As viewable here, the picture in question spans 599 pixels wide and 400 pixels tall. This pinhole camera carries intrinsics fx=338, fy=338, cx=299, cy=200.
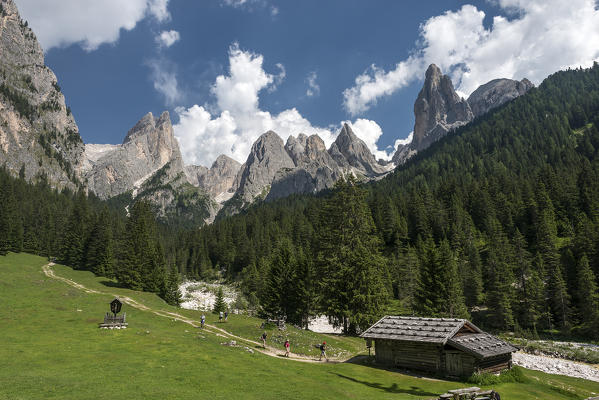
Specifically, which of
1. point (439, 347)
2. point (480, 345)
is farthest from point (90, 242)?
point (480, 345)

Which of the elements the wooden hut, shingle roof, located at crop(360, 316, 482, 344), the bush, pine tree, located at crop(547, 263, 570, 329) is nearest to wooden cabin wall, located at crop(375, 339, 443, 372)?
the wooden hut

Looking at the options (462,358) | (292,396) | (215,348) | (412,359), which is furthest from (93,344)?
(462,358)

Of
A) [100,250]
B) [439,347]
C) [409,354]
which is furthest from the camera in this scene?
→ [100,250]

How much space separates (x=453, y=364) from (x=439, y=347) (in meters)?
1.71

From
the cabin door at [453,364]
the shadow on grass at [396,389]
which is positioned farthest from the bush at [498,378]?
the shadow on grass at [396,389]

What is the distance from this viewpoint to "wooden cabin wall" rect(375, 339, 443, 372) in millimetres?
31500

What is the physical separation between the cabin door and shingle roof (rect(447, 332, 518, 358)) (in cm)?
140

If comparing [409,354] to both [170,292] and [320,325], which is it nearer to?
[320,325]

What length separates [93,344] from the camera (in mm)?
29078

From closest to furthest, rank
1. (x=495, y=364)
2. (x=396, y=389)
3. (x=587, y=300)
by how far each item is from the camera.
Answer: (x=396, y=389)
(x=495, y=364)
(x=587, y=300)

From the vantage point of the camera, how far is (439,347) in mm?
31438

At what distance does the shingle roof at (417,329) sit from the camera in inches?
1236

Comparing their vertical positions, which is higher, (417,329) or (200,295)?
(417,329)

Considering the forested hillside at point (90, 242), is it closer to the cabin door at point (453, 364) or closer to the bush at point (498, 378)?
the cabin door at point (453, 364)
